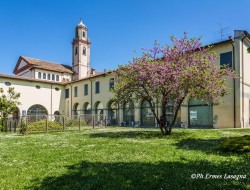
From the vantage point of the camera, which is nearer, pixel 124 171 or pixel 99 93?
pixel 124 171

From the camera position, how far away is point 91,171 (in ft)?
19.2

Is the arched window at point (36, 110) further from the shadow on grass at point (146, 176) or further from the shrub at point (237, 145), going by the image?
the shrub at point (237, 145)

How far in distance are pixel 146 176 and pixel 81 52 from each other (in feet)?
154

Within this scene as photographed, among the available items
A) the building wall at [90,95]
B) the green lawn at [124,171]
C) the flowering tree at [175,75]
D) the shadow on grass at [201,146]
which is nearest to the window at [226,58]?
the flowering tree at [175,75]

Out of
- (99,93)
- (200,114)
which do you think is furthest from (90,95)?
(200,114)

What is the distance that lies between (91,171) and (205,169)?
2.84m

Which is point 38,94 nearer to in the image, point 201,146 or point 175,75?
point 175,75

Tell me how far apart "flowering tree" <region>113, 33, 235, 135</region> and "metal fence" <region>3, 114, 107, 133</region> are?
852 centimetres

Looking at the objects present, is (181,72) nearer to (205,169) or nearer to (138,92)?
(138,92)

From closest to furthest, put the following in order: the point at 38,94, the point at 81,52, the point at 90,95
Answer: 1. the point at 90,95
2. the point at 38,94
3. the point at 81,52

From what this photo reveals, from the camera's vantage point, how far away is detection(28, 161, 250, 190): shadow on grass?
4652 mm

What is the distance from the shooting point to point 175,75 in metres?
13.2

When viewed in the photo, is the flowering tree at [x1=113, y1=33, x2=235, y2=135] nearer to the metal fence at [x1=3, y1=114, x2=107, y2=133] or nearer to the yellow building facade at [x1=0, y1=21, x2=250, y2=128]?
the yellow building facade at [x1=0, y1=21, x2=250, y2=128]

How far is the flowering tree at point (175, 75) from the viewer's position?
1324 cm
